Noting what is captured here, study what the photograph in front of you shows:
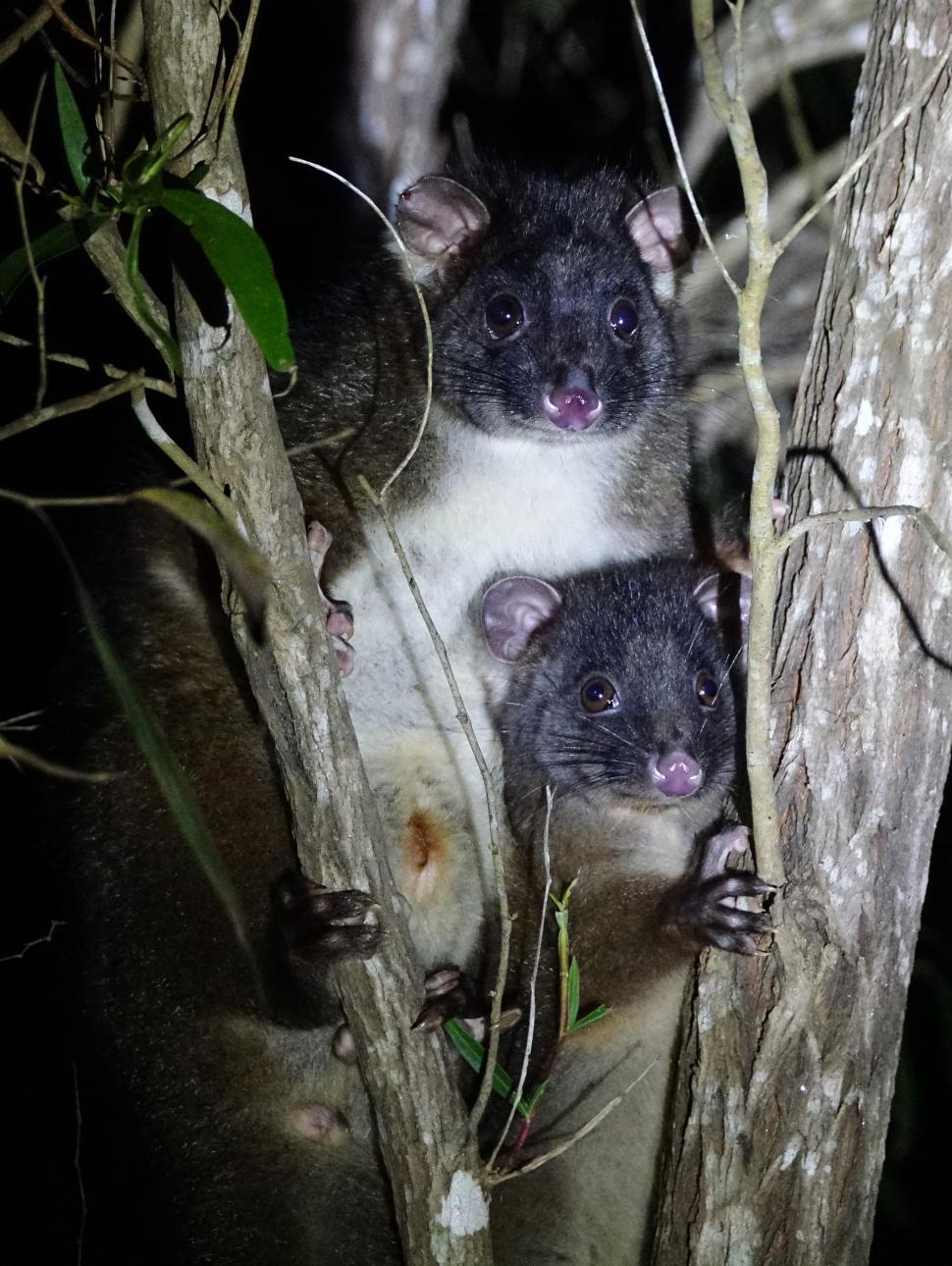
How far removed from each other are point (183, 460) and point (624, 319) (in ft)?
5.27

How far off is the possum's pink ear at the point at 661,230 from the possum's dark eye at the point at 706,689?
47.1 inches

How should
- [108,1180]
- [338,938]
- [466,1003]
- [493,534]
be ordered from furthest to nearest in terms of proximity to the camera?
1. [493,534]
2. [108,1180]
3. [466,1003]
4. [338,938]

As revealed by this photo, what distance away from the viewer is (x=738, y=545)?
3594 millimetres

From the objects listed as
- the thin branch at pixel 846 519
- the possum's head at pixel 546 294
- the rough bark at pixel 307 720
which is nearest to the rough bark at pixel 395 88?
the possum's head at pixel 546 294

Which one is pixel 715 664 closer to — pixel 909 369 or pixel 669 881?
pixel 669 881

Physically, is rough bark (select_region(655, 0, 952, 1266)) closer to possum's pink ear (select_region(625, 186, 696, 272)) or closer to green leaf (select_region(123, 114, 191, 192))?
possum's pink ear (select_region(625, 186, 696, 272))

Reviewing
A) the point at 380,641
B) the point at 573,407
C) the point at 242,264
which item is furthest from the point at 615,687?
the point at 242,264

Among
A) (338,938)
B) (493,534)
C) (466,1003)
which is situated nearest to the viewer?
(338,938)

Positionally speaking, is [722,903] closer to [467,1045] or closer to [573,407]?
[467,1045]

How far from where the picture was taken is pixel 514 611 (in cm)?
361

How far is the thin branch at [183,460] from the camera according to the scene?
2.25m

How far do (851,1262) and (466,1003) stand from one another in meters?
0.97

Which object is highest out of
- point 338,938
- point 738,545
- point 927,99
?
point 927,99

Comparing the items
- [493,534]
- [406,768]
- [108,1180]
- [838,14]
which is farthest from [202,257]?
[838,14]
